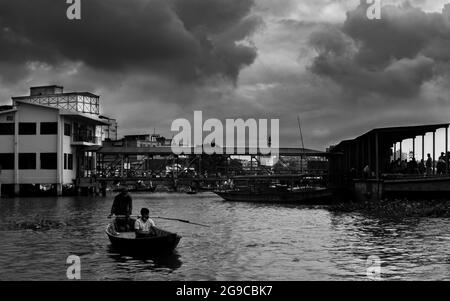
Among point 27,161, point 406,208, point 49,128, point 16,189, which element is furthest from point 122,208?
point 16,189

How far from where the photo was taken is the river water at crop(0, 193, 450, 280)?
62.3 feet

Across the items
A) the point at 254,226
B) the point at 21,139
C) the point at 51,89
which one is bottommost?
the point at 254,226

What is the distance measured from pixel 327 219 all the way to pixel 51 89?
73.0 m

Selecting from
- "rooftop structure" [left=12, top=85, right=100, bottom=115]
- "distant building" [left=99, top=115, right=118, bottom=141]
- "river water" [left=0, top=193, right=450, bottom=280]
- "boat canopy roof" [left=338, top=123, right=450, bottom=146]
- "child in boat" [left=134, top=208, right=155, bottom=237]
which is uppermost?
"rooftop structure" [left=12, top=85, right=100, bottom=115]

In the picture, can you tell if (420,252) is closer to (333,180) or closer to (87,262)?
(87,262)

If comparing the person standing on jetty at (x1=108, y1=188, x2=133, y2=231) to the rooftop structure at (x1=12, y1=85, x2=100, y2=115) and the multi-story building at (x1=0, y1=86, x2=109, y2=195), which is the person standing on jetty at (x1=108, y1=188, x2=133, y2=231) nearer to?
the multi-story building at (x1=0, y1=86, x2=109, y2=195)

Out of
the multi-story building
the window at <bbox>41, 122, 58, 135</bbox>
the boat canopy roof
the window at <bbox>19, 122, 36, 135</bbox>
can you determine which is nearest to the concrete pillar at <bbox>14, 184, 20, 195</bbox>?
the multi-story building

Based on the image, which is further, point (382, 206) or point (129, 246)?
point (382, 206)

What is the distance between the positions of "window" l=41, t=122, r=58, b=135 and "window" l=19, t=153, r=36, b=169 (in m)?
3.15

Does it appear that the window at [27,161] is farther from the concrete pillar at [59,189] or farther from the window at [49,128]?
the concrete pillar at [59,189]

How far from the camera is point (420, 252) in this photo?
22734 millimetres
